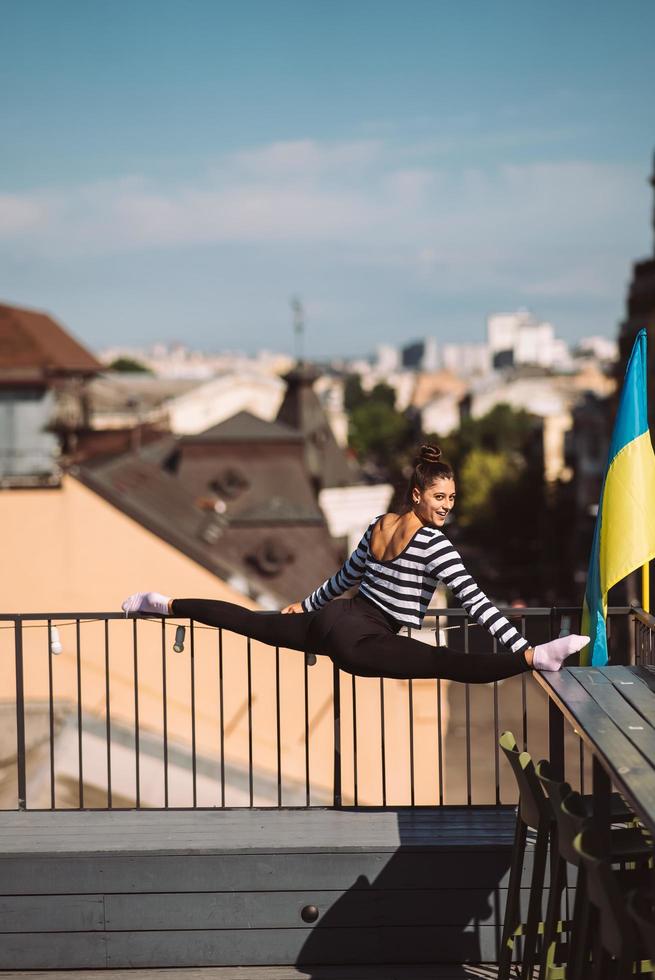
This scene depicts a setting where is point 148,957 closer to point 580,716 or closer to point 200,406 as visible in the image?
point 580,716

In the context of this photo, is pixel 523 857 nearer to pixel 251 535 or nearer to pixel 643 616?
pixel 643 616

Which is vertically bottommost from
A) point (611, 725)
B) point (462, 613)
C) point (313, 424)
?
point (611, 725)

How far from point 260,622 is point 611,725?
67.0 inches

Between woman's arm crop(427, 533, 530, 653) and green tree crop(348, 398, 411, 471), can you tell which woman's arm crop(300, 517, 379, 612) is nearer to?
woman's arm crop(427, 533, 530, 653)

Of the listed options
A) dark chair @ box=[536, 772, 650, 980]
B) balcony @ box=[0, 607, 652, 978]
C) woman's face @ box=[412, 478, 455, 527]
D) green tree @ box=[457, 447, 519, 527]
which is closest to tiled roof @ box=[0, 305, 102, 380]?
green tree @ box=[457, 447, 519, 527]

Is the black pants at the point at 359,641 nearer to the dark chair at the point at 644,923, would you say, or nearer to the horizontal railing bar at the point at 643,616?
the horizontal railing bar at the point at 643,616

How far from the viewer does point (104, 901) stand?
514 cm

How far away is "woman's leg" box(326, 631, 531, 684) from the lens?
459cm

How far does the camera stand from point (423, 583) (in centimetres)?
489

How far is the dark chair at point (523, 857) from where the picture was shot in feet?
14.6

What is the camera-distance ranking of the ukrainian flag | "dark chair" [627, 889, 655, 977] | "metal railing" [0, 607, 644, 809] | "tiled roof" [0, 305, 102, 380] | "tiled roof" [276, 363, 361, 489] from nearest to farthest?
"dark chair" [627, 889, 655, 977], the ukrainian flag, "metal railing" [0, 607, 644, 809], "tiled roof" [0, 305, 102, 380], "tiled roof" [276, 363, 361, 489]

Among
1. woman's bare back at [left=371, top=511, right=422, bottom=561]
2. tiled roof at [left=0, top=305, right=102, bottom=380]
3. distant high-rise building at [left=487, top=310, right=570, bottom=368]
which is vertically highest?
distant high-rise building at [left=487, top=310, right=570, bottom=368]

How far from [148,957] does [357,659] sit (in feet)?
5.62

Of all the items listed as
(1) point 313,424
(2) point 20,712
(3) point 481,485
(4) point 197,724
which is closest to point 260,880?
(2) point 20,712
